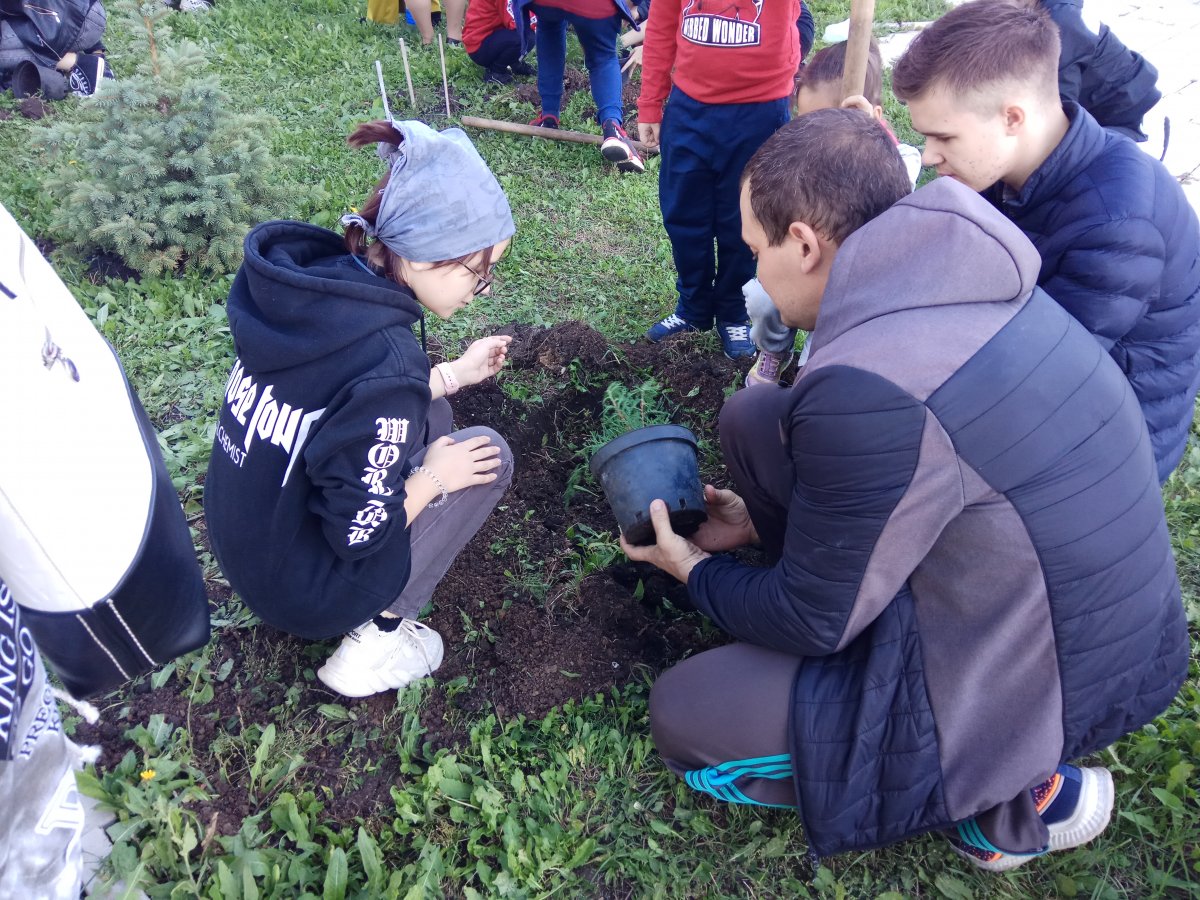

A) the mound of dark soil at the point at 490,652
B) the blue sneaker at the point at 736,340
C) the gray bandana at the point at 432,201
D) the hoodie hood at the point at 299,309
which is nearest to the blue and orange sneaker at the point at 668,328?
the blue sneaker at the point at 736,340

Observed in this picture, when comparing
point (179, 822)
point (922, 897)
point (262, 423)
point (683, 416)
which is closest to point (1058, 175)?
point (683, 416)

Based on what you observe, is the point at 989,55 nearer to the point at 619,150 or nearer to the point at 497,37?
the point at 619,150

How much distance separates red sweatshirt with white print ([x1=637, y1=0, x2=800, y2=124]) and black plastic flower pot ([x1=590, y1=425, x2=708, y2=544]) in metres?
1.63

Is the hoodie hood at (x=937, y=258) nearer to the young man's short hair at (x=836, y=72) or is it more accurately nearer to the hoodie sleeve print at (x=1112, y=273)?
the hoodie sleeve print at (x=1112, y=273)

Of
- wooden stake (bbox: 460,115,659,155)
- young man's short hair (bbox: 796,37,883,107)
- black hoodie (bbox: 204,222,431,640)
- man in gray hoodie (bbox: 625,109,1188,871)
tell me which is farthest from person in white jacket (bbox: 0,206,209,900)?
wooden stake (bbox: 460,115,659,155)

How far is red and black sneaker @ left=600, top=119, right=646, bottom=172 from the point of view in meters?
4.93

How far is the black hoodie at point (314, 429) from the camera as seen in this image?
5.73 feet

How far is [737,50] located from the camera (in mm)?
A: 3264

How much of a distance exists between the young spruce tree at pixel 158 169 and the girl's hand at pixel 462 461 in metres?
2.36

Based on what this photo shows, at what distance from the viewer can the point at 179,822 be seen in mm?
1955

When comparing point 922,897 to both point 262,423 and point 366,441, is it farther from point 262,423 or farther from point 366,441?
point 262,423

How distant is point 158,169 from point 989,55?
3.45m

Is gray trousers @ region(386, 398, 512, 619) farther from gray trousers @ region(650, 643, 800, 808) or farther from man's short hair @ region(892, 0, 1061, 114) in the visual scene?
man's short hair @ region(892, 0, 1061, 114)

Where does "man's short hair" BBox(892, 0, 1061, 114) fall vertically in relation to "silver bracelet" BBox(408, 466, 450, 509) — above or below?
above
